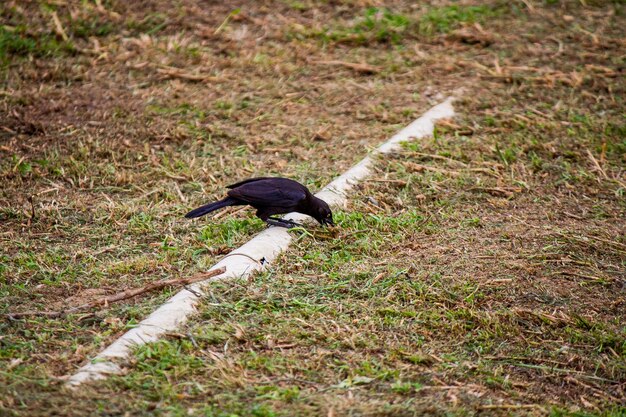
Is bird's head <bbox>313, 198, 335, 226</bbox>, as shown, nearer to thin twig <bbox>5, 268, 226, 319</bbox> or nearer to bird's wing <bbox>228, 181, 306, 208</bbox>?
bird's wing <bbox>228, 181, 306, 208</bbox>

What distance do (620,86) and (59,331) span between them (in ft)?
19.5

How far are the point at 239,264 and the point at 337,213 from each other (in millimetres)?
1028

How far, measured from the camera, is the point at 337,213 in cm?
547

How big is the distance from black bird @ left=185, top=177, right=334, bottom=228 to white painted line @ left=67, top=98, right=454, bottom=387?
0.59 ft

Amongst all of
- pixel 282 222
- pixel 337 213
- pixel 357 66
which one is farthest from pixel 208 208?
pixel 357 66

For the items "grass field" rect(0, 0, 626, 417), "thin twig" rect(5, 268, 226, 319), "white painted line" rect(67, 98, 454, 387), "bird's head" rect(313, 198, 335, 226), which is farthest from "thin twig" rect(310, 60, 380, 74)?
"thin twig" rect(5, 268, 226, 319)

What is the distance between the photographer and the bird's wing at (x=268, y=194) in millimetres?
5105

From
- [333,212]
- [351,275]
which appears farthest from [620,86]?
[351,275]

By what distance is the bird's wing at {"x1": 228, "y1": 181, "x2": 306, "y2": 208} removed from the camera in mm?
5105

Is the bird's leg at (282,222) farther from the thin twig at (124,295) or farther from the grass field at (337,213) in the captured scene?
the thin twig at (124,295)

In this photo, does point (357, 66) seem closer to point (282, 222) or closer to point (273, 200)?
point (282, 222)

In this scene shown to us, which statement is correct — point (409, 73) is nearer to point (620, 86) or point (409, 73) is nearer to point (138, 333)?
point (620, 86)

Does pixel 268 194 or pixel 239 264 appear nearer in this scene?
pixel 239 264

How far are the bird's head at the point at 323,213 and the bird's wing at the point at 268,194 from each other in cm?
12
